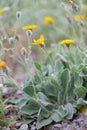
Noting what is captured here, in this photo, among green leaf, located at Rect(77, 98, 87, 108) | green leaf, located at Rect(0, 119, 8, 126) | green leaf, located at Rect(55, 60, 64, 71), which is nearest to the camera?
green leaf, located at Rect(77, 98, 87, 108)

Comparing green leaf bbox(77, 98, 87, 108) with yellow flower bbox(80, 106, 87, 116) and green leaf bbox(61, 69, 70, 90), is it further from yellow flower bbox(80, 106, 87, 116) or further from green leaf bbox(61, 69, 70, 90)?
green leaf bbox(61, 69, 70, 90)

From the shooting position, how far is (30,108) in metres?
2.81

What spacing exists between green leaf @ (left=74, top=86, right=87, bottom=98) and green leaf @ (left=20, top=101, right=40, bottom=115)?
0.30 m

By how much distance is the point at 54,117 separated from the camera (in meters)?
2.70

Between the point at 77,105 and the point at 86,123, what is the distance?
14cm

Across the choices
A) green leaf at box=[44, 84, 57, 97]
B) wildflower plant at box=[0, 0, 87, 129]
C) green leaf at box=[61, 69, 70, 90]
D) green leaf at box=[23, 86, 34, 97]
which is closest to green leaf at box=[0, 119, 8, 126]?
wildflower plant at box=[0, 0, 87, 129]

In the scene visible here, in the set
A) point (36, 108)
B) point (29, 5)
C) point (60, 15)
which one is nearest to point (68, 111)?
point (36, 108)

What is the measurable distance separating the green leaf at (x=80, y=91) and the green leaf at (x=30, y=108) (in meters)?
0.30

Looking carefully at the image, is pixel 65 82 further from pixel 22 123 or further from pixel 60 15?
pixel 60 15

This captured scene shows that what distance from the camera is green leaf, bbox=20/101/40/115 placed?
9.20 feet

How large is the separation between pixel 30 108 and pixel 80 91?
0.37m

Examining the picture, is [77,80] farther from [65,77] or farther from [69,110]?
[69,110]

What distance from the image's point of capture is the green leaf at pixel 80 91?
267cm

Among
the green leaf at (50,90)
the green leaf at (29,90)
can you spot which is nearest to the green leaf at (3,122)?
the green leaf at (29,90)
